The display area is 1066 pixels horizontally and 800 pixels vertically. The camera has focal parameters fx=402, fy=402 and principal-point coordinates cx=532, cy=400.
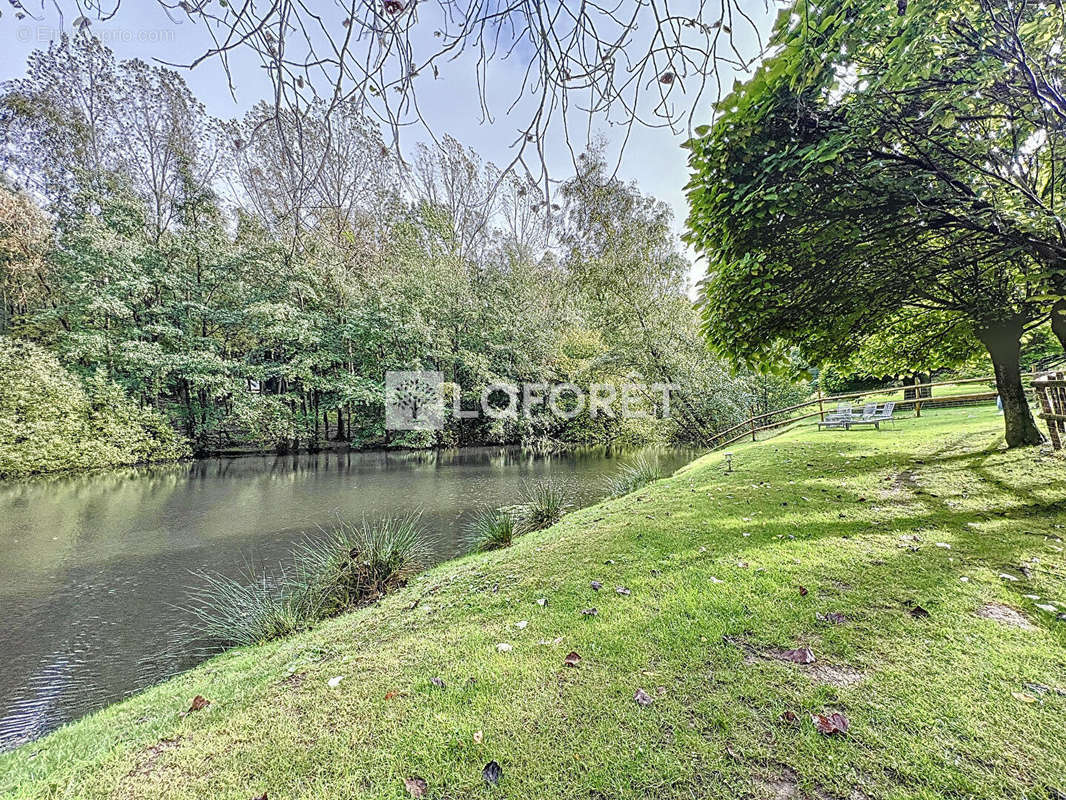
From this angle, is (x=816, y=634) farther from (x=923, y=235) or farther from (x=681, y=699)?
(x=923, y=235)

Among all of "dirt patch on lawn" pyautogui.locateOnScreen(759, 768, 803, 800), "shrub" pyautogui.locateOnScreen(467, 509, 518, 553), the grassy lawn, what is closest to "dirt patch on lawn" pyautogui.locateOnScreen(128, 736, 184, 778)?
the grassy lawn

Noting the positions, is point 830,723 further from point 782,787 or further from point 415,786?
point 415,786

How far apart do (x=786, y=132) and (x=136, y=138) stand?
23.0 m

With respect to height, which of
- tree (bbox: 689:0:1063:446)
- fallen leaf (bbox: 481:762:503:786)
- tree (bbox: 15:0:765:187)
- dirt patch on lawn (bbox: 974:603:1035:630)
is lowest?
fallen leaf (bbox: 481:762:503:786)

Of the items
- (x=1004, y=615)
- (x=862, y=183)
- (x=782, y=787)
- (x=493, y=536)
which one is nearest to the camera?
(x=782, y=787)

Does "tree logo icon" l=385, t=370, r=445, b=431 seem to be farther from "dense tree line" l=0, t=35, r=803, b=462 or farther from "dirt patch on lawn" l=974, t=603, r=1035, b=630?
"dirt patch on lawn" l=974, t=603, r=1035, b=630

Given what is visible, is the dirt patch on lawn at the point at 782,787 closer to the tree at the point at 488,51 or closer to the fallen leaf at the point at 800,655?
the fallen leaf at the point at 800,655

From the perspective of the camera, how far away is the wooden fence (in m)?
5.29

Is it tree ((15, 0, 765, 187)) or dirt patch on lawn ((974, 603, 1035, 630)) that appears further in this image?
dirt patch on lawn ((974, 603, 1035, 630))

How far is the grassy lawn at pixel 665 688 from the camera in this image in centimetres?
154

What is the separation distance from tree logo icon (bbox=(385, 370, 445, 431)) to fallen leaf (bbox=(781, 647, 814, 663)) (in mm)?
18542

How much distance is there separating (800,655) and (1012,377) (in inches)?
271

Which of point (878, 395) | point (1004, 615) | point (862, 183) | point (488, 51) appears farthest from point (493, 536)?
point (878, 395)

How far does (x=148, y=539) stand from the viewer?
693 centimetres
